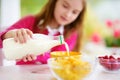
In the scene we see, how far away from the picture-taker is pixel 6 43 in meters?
0.95

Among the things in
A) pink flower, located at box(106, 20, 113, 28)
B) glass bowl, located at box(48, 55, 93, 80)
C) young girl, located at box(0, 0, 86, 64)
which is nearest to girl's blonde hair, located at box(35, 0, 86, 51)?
young girl, located at box(0, 0, 86, 64)

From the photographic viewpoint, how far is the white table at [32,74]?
0.90 metres

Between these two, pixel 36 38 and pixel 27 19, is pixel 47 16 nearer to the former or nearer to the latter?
pixel 27 19

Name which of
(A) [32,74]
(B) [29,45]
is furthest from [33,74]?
(B) [29,45]

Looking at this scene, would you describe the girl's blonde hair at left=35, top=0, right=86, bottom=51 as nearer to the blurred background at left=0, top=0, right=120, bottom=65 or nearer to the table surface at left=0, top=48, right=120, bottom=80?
the blurred background at left=0, top=0, right=120, bottom=65

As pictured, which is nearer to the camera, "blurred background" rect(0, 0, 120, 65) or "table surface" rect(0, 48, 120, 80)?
"table surface" rect(0, 48, 120, 80)

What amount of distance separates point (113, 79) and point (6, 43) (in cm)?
40

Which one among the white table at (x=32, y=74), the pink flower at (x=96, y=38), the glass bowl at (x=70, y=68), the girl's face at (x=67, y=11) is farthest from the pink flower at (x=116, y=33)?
the glass bowl at (x=70, y=68)

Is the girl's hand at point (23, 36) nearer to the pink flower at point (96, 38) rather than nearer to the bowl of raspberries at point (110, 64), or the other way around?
the bowl of raspberries at point (110, 64)

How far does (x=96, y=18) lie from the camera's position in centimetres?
221

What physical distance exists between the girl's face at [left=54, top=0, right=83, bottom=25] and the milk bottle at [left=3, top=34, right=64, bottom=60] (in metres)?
0.62

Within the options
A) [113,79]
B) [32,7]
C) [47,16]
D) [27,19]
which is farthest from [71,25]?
[113,79]

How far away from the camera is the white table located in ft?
2.95

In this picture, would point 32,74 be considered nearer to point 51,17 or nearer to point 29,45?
Result: point 29,45
